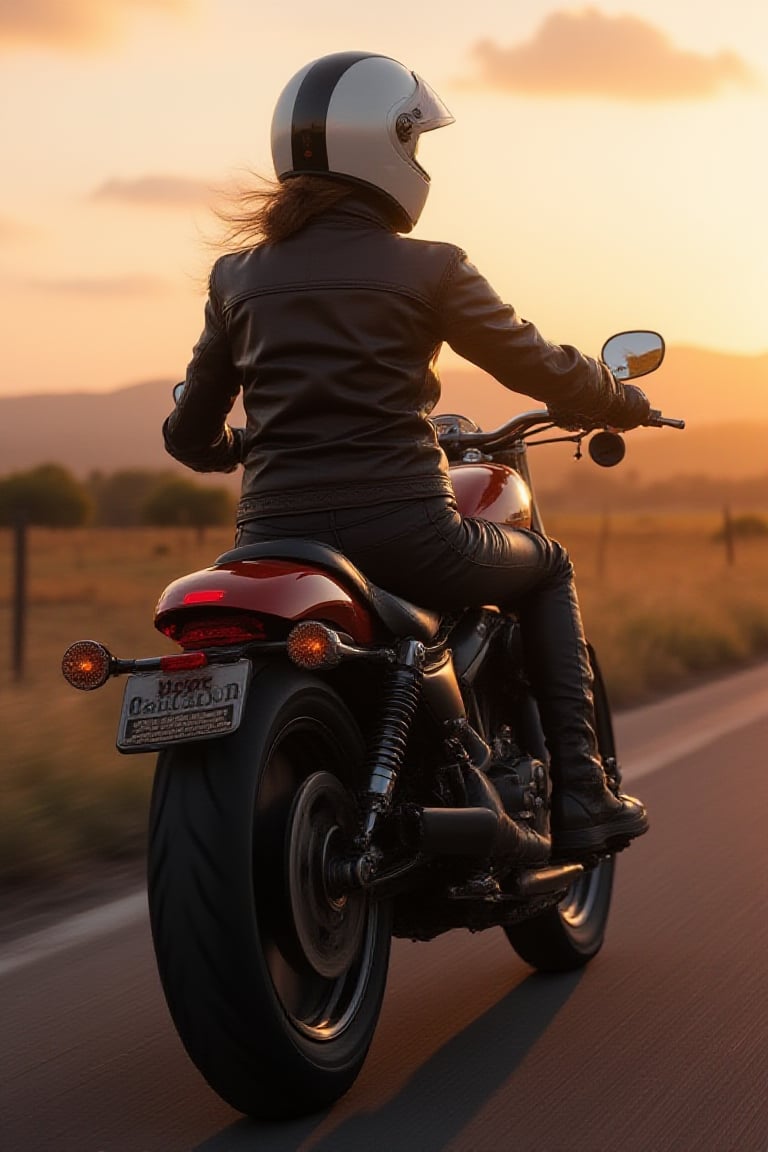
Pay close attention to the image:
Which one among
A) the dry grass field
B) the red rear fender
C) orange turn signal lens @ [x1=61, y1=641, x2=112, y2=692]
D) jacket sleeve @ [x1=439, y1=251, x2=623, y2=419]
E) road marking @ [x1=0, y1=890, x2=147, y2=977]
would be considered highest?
jacket sleeve @ [x1=439, y1=251, x2=623, y2=419]

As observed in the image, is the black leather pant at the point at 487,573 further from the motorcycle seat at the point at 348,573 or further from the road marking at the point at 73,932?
the road marking at the point at 73,932

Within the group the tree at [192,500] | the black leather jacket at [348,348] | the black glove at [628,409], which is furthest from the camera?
the tree at [192,500]

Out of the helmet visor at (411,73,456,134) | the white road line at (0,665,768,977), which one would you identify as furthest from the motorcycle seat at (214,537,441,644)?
the white road line at (0,665,768,977)

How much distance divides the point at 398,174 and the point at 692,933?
261 cm

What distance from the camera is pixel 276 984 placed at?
3982mm

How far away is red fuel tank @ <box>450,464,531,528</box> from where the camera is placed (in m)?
5.08

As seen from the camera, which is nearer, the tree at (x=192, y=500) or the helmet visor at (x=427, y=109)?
the helmet visor at (x=427, y=109)

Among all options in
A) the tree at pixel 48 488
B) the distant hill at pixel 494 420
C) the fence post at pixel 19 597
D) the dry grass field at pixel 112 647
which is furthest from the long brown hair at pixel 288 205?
the distant hill at pixel 494 420

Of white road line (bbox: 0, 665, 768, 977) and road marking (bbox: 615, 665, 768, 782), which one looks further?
road marking (bbox: 615, 665, 768, 782)

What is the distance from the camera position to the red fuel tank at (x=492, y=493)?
16.7ft

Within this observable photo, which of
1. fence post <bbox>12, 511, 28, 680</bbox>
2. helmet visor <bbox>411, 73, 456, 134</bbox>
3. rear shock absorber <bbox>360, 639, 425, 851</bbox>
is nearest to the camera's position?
rear shock absorber <bbox>360, 639, 425, 851</bbox>

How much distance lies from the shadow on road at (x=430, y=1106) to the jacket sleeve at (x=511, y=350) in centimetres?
163

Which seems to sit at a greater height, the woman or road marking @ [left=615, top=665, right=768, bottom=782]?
the woman

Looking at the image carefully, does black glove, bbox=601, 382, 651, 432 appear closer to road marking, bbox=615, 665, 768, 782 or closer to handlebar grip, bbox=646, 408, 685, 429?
handlebar grip, bbox=646, 408, 685, 429
